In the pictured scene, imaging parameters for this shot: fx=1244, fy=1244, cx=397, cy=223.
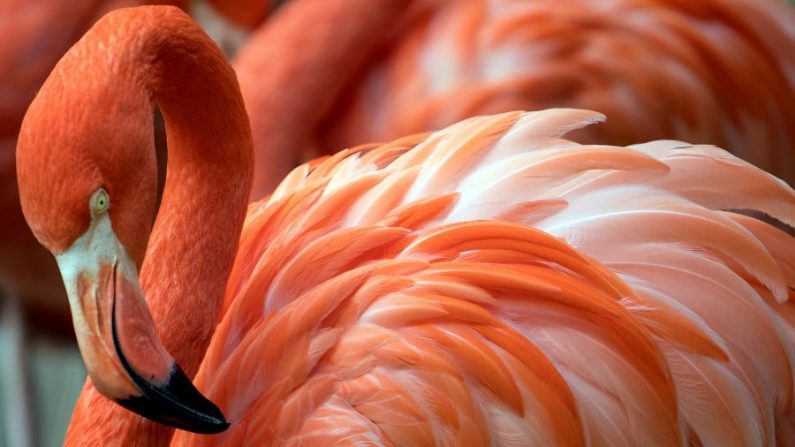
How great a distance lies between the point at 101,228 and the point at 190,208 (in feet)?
0.74

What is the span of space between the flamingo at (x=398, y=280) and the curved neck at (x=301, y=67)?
699mm

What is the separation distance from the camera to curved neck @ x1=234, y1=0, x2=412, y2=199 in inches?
95.8

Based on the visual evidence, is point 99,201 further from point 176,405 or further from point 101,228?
point 176,405

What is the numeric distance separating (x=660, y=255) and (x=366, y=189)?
1.32 feet

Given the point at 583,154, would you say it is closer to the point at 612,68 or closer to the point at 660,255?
the point at 660,255

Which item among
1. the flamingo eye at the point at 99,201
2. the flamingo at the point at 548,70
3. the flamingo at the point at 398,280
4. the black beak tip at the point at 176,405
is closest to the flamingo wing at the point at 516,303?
the flamingo at the point at 398,280

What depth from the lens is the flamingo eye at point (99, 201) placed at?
4.23 feet

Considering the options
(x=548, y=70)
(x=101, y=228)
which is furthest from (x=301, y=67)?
(x=101, y=228)

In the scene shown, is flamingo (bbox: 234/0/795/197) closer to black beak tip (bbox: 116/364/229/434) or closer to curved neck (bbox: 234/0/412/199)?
curved neck (bbox: 234/0/412/199)

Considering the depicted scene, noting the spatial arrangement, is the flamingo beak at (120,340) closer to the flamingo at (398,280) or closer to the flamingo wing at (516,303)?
the flamingo at (398,280)

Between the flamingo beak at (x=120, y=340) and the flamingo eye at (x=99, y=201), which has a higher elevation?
the flamingo eye at (x=99, y=201)

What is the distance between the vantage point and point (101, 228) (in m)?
1.30

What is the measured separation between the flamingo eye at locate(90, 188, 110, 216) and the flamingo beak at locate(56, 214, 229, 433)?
0.01m

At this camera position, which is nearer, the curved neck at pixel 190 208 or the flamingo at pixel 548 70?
the curved neck at pixel 190 208
